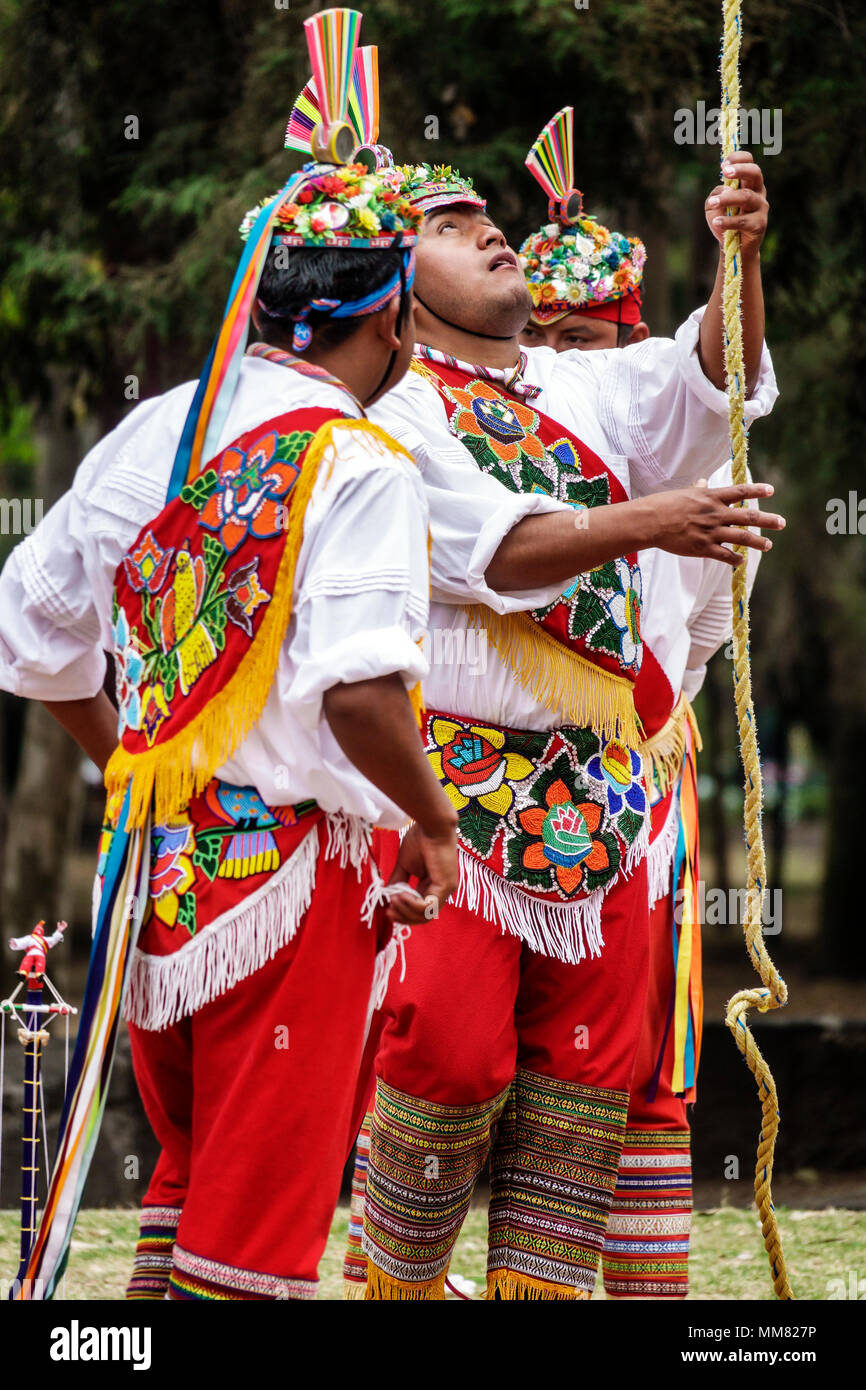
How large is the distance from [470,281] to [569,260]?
35.4 inches

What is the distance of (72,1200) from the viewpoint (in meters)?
2.64

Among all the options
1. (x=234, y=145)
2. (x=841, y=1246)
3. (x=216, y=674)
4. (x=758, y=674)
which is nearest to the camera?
(x=216, y=674)

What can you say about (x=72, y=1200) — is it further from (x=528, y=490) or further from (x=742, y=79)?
(x=742, y=79)

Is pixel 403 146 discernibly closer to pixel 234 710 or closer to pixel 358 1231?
pixel 358 1231

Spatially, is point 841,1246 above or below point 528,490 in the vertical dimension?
below

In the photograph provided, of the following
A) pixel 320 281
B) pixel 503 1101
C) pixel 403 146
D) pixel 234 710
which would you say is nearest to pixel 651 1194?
pixel 503 1101

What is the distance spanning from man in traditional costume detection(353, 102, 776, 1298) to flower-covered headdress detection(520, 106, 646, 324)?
78 centimetres

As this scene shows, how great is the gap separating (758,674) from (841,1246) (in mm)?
8732

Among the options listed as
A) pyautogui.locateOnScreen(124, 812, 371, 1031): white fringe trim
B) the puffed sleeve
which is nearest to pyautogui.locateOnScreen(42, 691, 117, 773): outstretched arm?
the puffed sleeve

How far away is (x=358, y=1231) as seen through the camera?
4.13 m

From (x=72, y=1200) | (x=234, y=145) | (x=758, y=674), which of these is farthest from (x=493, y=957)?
(x=758, y=674)

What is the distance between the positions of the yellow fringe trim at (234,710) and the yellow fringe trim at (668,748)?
169 centimetres

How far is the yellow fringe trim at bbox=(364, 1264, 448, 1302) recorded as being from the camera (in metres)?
3.48

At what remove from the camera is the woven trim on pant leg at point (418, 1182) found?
3.44 metres
